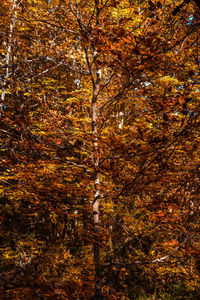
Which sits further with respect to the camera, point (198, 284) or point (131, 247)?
point (131, 247)

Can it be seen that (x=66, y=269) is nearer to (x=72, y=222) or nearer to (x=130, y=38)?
(x=72, y=222)

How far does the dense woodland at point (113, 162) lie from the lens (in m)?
3.03

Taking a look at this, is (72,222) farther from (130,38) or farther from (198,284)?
(130,38)

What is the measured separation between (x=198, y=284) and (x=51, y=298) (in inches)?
216

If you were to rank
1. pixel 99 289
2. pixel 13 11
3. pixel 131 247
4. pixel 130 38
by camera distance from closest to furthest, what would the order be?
1. pixel 130 38
2. pixel 99 289
3. pixel 13 11
4. pixel 131 247

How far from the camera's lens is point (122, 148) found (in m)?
2.53

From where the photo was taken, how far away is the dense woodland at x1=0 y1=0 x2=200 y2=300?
3.03m

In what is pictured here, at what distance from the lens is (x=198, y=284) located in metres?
6.20

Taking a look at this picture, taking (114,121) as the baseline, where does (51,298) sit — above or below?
below

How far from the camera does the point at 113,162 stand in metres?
3.30

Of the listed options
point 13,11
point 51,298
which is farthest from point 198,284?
point 13,11

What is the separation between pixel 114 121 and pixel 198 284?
725cm

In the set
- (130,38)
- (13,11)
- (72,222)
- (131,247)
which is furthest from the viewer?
(72,222)

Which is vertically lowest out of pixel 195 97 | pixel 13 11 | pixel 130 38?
pixel 130 38
